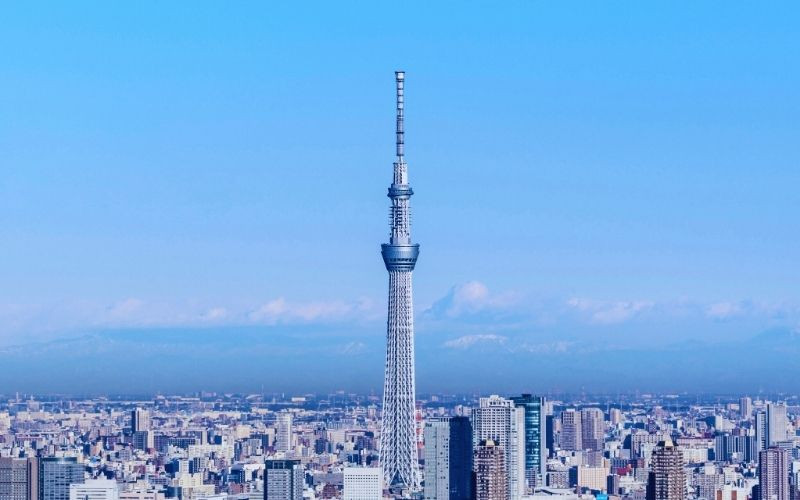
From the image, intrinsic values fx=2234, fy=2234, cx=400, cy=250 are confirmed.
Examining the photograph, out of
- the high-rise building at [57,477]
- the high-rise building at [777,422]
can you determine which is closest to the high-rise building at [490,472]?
the high-rise building at [57,477]

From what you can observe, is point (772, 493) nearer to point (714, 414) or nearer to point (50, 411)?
point (714, 414)

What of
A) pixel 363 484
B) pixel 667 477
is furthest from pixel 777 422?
pixel 667 477

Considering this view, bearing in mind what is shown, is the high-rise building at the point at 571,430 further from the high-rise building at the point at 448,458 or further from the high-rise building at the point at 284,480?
the high-rise building at the point at 284,480

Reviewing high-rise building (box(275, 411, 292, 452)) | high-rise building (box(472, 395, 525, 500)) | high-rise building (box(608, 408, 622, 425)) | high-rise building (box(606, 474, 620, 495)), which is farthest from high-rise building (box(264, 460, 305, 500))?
high-rise building (box(608, 408, 622, 425))

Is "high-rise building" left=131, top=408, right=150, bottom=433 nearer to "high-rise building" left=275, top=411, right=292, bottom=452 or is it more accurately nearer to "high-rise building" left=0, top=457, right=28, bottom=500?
"high-rise building" left=275, top=411, right=292, bottom=452

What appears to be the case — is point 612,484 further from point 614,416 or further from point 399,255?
point 614,416
